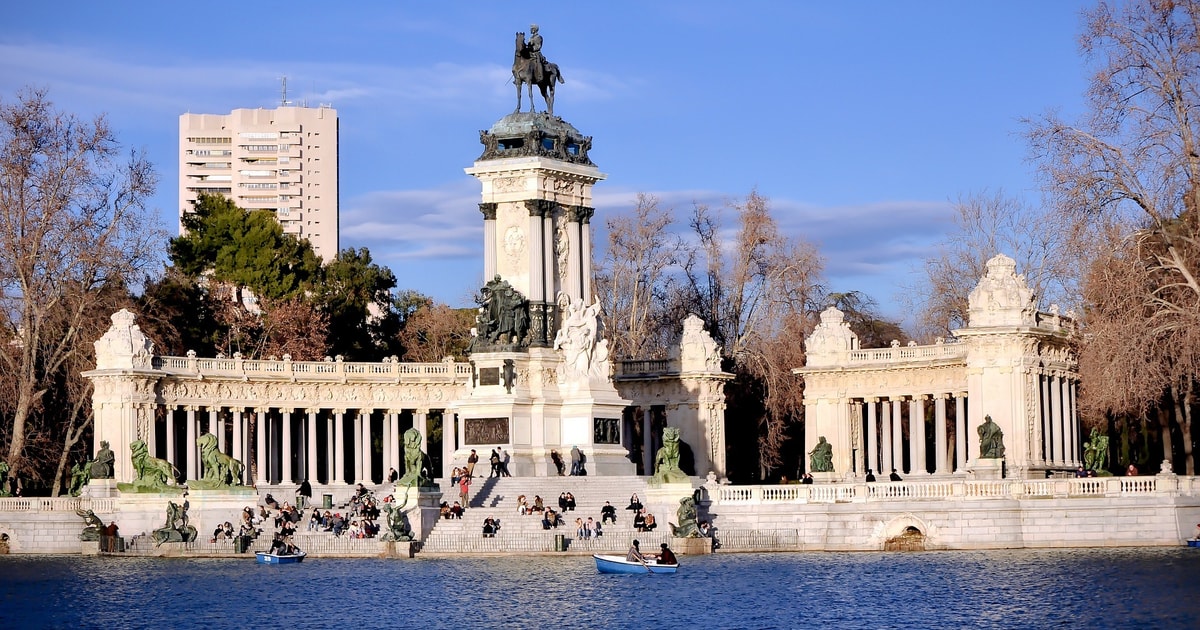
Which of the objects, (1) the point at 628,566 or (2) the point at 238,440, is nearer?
(1) the point at 628,566

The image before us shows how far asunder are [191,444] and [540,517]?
852 inches

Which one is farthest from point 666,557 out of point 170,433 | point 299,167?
point 299,167

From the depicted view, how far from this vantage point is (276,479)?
87125mm

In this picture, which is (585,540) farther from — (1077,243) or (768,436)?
(768,436)

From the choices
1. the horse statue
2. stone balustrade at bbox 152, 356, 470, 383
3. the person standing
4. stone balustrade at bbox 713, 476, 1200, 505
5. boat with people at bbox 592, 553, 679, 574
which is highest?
the horse statue

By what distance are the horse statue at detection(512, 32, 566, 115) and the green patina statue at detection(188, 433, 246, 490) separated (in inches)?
632

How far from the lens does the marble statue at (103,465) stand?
241 feet

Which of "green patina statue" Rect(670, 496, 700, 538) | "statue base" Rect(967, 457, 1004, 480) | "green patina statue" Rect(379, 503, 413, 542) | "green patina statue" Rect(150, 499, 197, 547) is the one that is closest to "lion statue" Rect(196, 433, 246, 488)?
"green patina statue" Rect(150, 499, 197, 547)

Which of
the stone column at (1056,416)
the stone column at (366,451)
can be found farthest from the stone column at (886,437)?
the stone column at (366,451)

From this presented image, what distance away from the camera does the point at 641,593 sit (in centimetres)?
4981

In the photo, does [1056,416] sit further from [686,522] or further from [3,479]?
[3,479]

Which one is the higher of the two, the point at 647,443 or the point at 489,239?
the point at 489,239

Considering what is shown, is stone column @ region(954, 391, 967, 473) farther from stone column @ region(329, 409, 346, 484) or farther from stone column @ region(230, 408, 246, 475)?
stone column @ region(230, 408, 246, 475)

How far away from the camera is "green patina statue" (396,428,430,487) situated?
205 feet
